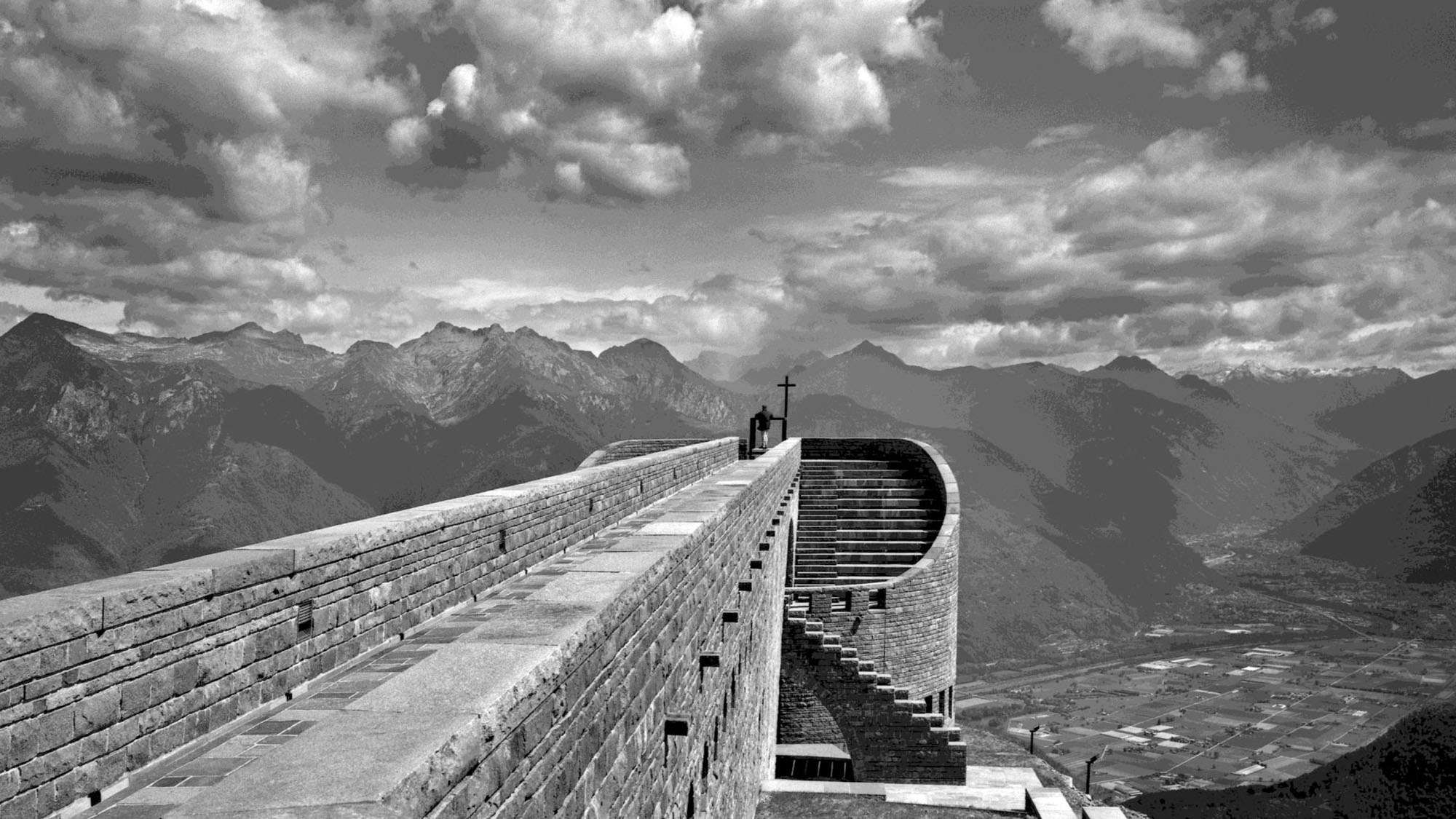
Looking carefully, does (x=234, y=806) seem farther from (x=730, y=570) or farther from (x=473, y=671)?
(x=730, y=570)

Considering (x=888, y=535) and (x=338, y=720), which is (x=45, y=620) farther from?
(x=888, y=535)

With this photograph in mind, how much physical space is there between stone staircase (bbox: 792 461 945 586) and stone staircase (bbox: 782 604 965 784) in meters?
5.26

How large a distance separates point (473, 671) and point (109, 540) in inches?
5760

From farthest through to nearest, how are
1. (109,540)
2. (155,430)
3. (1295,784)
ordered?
(155,430)
(109,540)
(1295,784)

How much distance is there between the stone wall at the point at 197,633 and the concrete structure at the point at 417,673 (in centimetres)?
1

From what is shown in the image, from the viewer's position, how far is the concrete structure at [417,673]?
250 centimetres

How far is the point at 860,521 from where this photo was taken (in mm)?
21812

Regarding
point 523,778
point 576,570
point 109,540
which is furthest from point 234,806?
point 109,540

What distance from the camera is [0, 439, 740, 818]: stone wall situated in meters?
4.32

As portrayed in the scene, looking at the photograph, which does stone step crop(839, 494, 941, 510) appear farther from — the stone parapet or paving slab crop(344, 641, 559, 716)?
paving slab crop(344, 641, 559, 716)

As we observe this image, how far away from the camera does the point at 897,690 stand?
13836 mm

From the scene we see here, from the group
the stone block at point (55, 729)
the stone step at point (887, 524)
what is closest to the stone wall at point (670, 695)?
the stone block at point (55, 729)

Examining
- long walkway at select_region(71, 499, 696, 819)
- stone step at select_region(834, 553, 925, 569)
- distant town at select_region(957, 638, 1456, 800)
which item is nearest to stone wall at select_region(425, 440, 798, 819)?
long walkway at select_region(71, 499, 696, 819)

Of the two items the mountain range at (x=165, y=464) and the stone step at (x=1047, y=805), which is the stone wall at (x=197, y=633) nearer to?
the stone step at (x=1047, y=805)
